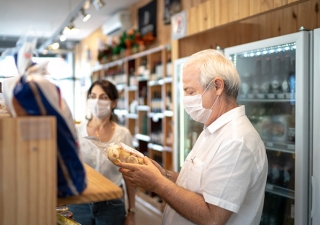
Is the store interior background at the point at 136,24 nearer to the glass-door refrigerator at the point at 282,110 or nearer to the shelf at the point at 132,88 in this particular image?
the glass-door refrigerator at the point at 282,110

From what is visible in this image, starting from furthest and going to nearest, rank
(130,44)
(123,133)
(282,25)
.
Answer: (130,44), (282,25), (123,133)

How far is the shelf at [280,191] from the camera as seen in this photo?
2910mm

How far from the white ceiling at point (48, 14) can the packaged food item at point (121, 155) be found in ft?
16.4

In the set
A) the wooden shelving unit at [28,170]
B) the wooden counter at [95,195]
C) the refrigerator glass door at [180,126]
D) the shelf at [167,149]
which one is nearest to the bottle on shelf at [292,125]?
the refrigerator glass door at [180,126]

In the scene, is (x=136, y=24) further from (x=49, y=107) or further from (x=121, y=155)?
(x=49, y=107)

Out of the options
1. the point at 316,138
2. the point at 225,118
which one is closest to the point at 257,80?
the point at 316,138

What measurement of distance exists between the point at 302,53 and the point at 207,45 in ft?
6.30

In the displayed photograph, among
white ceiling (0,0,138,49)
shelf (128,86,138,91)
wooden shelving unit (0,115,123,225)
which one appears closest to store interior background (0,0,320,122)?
white ceiling (0,0,138,49)

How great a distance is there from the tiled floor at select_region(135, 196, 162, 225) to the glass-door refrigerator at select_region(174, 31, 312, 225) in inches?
97.8

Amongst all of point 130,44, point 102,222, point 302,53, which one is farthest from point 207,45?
point 130,44

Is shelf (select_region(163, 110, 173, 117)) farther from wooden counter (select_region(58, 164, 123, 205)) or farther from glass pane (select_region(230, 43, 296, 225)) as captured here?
wooden counter (select_region(58, 164, 123, 205))

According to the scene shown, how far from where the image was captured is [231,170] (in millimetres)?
1603

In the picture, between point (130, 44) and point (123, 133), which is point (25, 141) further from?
point (130, 44)

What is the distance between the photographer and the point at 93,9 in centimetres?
813
